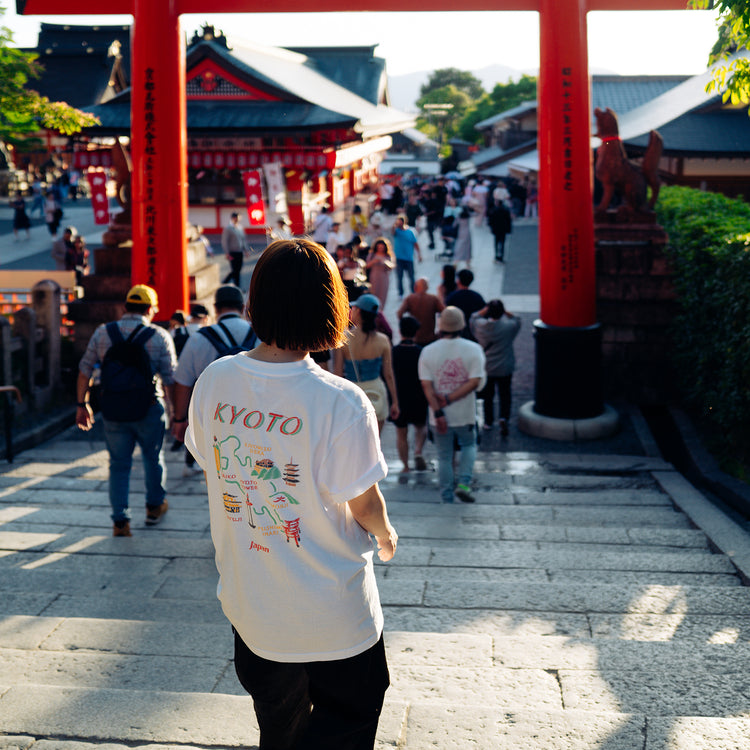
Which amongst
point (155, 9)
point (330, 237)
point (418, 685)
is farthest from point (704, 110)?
point (418, 685)

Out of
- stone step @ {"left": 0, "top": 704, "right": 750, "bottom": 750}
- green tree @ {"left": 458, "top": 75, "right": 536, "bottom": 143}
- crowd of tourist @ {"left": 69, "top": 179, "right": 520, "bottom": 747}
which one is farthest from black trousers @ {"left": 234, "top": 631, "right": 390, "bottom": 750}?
green tree @ {"left": 458, "top": 75, "right": 536, "bottom": 143}

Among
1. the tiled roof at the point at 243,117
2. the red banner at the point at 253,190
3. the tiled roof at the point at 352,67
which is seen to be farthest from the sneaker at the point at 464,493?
the tiled roof at the point at 352,67

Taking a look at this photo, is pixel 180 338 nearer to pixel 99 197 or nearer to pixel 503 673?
pixel 503 673

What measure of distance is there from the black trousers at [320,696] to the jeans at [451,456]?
484cm

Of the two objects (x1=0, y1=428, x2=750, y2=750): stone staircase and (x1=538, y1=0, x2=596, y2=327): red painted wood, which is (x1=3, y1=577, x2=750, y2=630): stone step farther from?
(x1=538, y1=0, x2=596, y2=327): red painted wood

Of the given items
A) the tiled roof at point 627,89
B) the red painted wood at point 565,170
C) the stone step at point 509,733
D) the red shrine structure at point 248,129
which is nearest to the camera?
the stone step at point 509,733

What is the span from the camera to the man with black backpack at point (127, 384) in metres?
5.83

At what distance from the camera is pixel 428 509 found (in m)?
7.10

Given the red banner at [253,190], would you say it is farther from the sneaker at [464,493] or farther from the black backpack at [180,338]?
the sneaker at [464,493]

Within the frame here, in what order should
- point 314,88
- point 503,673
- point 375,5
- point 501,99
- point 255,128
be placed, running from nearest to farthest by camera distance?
point 503,673
point 375,5
point 255,128
point 314,88
point 501,99

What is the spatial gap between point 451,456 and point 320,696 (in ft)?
16.4

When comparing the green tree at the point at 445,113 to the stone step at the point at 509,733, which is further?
the green tree at the point at 445,113

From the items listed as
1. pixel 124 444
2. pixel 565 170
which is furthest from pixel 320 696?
pixel 565 170

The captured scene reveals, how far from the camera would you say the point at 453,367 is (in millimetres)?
6918
